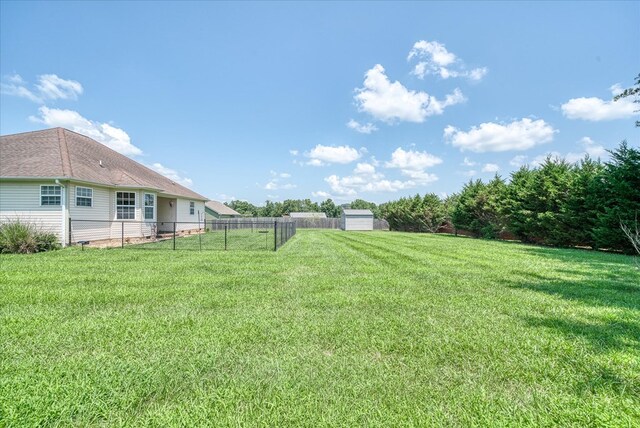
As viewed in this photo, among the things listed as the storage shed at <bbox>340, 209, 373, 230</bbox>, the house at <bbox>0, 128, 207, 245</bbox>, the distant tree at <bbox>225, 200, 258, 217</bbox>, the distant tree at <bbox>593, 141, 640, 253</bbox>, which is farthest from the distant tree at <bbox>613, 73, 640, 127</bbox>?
the distant tree at <bbox>225, 200, 258, 217</bbox>

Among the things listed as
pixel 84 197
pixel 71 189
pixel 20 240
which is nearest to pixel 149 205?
pixel 84 197

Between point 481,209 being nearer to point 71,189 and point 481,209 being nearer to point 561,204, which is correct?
point 561,204

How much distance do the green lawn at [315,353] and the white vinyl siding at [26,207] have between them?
7698 mm

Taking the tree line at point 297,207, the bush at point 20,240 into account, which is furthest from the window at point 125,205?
the tree line at point 297,207

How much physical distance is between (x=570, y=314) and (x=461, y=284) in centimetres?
196

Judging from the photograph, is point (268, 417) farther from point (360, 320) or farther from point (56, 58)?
point (56, 58)

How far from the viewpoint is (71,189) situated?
40.4 feet

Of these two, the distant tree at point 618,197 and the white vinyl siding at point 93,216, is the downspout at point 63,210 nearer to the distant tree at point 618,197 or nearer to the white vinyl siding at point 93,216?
the white vinyl siding at point 93,216

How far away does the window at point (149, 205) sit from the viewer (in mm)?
16048

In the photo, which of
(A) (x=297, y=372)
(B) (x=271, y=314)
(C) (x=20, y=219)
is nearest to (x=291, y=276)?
(B) (x=271, y=314)

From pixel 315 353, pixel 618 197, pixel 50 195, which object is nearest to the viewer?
pixel 315 353

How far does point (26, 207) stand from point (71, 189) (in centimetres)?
185

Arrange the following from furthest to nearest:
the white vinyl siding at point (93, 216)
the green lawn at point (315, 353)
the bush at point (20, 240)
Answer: the white vinyl siding at point (93, 216) < the bush at point (20, 240) < the green lawn at point (315, 353)

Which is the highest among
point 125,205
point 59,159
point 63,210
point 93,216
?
point 59,159
